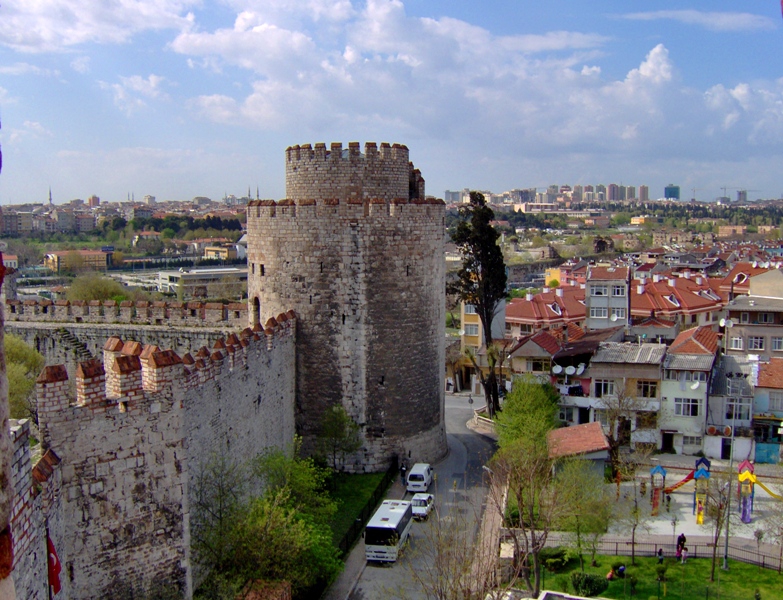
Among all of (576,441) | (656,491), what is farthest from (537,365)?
(656,491)

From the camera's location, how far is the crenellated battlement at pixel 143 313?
21.7 m

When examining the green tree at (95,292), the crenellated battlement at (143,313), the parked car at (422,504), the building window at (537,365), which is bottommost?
the parked car at (422,504)

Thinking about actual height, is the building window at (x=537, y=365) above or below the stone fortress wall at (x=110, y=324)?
below

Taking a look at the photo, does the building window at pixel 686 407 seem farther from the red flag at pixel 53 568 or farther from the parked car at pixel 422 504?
the red flag at pixel 53 568

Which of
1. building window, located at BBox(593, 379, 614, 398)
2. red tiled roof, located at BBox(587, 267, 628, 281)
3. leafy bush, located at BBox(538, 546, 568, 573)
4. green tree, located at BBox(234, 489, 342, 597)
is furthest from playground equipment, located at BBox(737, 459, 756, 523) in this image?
red tiled roof, located at BBox(587, 267, 628, 281)

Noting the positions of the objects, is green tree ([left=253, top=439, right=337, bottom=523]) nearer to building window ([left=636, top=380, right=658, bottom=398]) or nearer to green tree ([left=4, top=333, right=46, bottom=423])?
green tree ([left=4, top=333, right=46, bottom=423])

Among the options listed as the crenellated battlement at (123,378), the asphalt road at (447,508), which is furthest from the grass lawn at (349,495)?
the crenellated battlement at (123,378)

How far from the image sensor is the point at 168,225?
138125 millimetres

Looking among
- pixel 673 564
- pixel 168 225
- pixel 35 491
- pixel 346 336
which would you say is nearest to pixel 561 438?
pixel 673 564

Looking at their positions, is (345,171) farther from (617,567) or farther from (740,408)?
(740,408)

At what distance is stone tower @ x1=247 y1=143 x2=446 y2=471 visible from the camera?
19828mm

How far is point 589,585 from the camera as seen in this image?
16109 mm

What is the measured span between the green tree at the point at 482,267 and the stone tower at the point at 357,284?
8460 millimetres

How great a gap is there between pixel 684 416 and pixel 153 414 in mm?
20458
